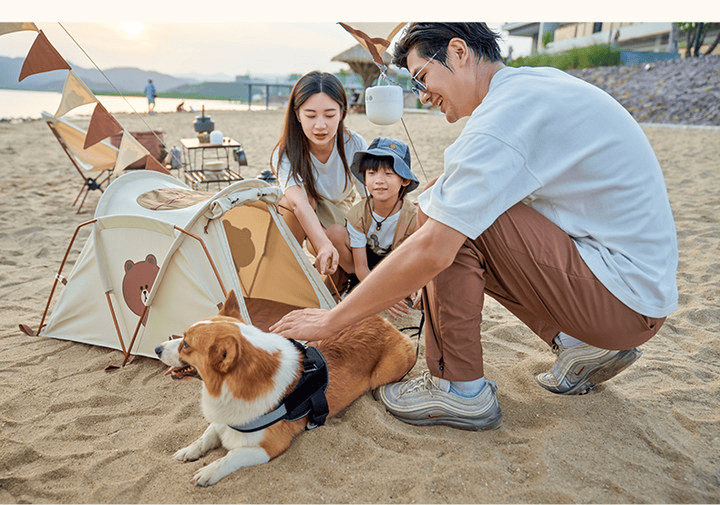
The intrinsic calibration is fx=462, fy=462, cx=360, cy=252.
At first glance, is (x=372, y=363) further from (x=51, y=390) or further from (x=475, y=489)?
(x=51, y=390)

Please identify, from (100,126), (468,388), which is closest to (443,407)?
(468,388)

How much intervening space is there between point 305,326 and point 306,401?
0.35 m

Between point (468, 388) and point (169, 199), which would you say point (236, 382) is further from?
point (169, 199)

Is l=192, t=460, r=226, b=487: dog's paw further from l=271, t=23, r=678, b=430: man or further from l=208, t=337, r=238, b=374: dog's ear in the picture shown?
l=271, t=23, r=678, b=430: man

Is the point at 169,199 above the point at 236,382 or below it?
above

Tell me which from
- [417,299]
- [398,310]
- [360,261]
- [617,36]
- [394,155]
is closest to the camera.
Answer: [417,299]

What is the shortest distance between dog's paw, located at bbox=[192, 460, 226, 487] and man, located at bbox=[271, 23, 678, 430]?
1.76 feet

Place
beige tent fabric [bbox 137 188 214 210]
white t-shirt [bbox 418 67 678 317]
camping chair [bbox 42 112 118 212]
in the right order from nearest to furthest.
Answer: white t-shirt [bbox 418 67 678 317], beige tent fabric [bbox 137 188 214 210], camping chair [bbox 42 112 118 212]

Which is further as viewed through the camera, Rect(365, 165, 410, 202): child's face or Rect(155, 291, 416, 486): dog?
Rect(365, 165, 410, 202): child's face

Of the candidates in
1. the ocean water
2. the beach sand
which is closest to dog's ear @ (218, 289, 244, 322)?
the beach sand

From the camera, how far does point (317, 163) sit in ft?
10.7

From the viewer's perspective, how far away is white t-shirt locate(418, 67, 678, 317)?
4.70ft

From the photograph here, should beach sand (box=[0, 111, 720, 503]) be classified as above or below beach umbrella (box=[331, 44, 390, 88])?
below

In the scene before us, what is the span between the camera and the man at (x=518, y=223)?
57.4 inches
